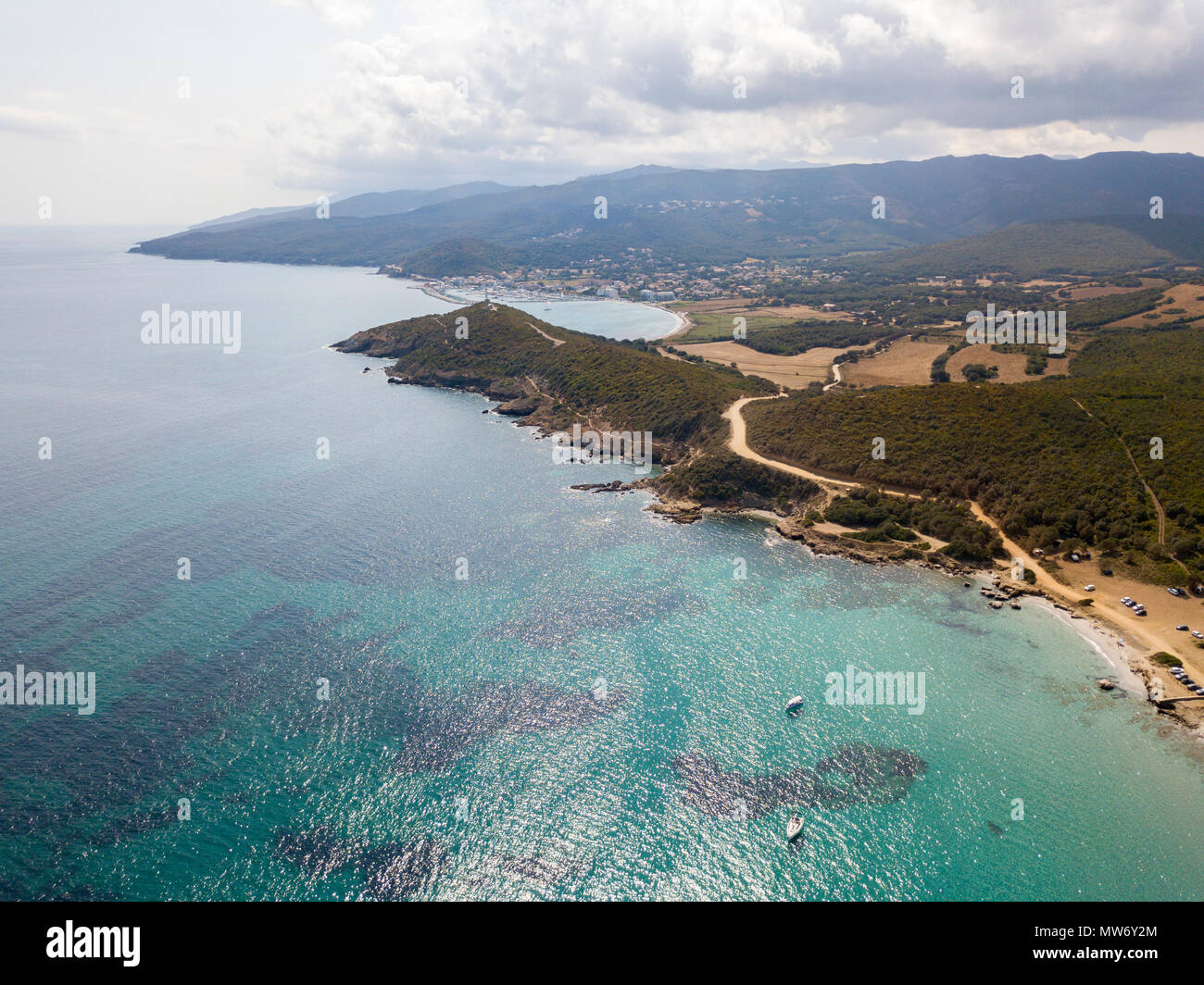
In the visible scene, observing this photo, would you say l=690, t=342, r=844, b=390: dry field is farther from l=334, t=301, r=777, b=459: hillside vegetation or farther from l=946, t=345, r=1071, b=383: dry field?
l=946, t=345, r=1071, b=383: dry field

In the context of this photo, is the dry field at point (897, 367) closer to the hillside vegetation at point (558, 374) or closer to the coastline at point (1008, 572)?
the hillside vegetation at point (558, 374)

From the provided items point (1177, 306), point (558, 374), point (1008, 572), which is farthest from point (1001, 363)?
point (558, 374)

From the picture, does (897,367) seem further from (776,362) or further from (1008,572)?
(1008,572)

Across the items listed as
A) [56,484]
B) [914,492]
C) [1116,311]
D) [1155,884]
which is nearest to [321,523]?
[56,484]

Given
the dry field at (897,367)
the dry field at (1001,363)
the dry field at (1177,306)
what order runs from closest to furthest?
the dry field at (1001,363) < the dry field at (897,367) < the dry field at (1177,306)

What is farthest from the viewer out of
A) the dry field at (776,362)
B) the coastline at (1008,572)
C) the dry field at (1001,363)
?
the dry field at (776,362)

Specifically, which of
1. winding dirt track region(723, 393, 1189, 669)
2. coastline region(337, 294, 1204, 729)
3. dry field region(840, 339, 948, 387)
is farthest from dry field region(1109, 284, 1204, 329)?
coastline region(337, 294, 1204, 729)

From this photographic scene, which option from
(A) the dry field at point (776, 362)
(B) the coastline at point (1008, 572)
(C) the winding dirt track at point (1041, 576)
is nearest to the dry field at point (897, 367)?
(A) the dry field at point (776, 362)

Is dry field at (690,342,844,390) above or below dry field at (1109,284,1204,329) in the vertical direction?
below

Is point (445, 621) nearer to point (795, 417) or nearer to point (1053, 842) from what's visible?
point (1053, 842)
